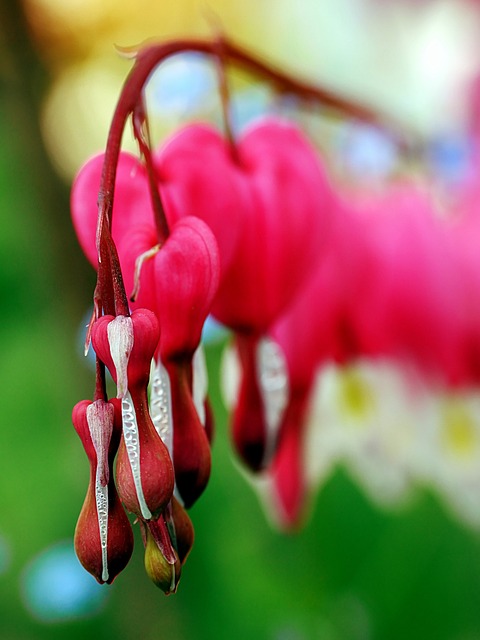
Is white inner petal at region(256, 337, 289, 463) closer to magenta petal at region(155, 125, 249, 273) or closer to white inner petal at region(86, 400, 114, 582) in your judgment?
magenta petal at region(155, 125, 249, 273)

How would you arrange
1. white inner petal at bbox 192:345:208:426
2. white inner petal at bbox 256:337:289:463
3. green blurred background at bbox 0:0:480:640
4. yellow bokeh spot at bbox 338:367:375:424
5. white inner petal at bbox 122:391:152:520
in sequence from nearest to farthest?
white inner petal at bbox 122:391:152:520 → white inner petal at bbox 192:345:208:426 → white inner petal at bbox 256:337:289:463 → yellow bokeh spot at bbox 338:367:375:424 → green blurred background at bbox 0:0:480:640

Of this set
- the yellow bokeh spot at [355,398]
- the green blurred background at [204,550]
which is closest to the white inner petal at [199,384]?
the yellow bokeh spot at [355,398]

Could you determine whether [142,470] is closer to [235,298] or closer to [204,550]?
[235,298]

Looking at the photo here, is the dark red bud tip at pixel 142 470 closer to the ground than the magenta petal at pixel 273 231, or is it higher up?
closer to the ground

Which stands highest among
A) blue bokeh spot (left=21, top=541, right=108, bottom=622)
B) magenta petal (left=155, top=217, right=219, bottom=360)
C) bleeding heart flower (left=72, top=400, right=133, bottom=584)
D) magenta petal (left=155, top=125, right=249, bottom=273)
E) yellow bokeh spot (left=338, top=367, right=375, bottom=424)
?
magenta petal (left=155, top=125, right=249, bottom=273)

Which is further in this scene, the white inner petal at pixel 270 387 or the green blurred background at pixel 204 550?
the green blurred background at pixel 204 550

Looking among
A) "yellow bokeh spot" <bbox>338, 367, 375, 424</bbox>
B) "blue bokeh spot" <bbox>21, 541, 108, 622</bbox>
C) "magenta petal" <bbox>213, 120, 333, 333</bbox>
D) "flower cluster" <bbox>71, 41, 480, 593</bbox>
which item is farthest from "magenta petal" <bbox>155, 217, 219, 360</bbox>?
"blue bokeh spot" <bbox>21, 541, 108, 622</bbox>

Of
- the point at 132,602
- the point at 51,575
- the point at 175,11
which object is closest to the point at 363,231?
the point at 132,602

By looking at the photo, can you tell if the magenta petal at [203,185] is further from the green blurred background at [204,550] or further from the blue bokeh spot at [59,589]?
the blue bokeh spot at [59,589]
